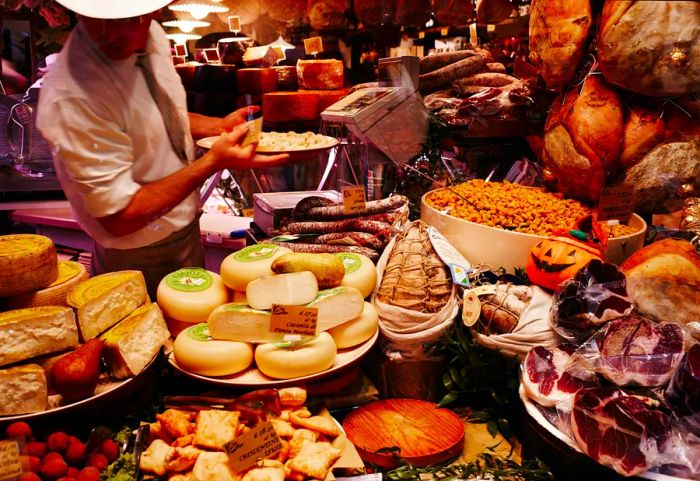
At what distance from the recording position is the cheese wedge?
49.7 inches

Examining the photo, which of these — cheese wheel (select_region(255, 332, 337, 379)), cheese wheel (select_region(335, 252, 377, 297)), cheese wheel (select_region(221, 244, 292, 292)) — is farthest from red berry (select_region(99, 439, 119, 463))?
cheese wheel (select_region(335, 252, 377, 297))

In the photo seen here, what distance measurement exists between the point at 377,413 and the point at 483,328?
459 mm

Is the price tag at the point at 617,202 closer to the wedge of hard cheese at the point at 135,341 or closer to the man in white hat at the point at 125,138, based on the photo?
the man in white hat at the point at 125,138

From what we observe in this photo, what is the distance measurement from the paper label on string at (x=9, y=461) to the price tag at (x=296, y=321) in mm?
637

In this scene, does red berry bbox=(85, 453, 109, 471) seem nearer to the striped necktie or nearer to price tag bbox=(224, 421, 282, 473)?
price tag bbox=(224, 421, 282, 473)

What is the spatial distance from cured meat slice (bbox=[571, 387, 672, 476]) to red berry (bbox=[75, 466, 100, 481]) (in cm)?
114

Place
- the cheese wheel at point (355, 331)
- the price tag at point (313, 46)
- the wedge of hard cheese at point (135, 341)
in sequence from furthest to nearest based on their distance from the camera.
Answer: the price tag at point (313, 46), the cheese wheel at point (355, 331), the wedge of hard cheese at point (135, 341)

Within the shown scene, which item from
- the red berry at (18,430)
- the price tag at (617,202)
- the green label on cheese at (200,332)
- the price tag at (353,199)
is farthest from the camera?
the price tag at (353,199)

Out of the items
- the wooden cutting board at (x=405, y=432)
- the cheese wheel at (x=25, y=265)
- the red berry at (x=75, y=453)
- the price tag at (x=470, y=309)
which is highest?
the cheese wheel at (x=25, y=265)

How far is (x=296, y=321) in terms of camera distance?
1.50 m

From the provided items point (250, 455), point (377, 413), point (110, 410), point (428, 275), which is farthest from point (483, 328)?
point (110, 410)

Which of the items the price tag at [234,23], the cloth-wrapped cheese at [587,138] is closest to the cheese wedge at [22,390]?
the price tag at [234,23]

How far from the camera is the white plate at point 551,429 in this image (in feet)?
Answer: 4.25

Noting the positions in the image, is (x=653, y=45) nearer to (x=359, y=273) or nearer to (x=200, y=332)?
(x=359, y=273)
